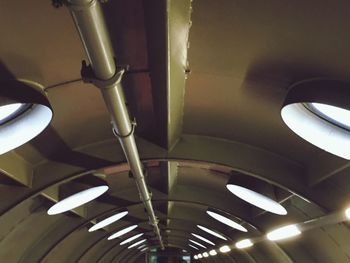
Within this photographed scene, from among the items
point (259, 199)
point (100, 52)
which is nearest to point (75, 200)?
point (259, 199)

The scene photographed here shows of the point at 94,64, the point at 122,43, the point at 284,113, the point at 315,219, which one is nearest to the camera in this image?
the point at 94,64

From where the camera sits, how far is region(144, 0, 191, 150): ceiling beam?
A: 221 cm

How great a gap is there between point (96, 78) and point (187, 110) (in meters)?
1.83

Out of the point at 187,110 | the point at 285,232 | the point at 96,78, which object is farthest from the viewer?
the point at 285,232

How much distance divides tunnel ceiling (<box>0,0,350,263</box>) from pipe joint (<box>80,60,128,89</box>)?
1.04 ft

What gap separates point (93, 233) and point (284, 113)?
8191mm

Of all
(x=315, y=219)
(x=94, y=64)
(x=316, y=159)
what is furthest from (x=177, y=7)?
(x=315, y=219)

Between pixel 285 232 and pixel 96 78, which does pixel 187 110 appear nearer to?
pixel 96 78

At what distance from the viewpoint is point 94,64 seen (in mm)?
2178

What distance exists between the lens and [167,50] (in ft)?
8.21

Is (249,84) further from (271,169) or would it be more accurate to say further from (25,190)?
(25,190)

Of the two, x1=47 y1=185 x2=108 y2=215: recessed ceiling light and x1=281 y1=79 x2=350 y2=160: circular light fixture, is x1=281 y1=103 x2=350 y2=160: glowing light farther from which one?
x1=47 y1=185 x2=108 y2=215: recessed ceiling light

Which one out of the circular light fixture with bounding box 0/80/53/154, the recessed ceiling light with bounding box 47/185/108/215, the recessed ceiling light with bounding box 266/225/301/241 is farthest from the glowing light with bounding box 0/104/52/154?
the recessed ceiling light with bounding box 266/225/301/241

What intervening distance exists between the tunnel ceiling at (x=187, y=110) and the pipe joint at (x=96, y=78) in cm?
32
